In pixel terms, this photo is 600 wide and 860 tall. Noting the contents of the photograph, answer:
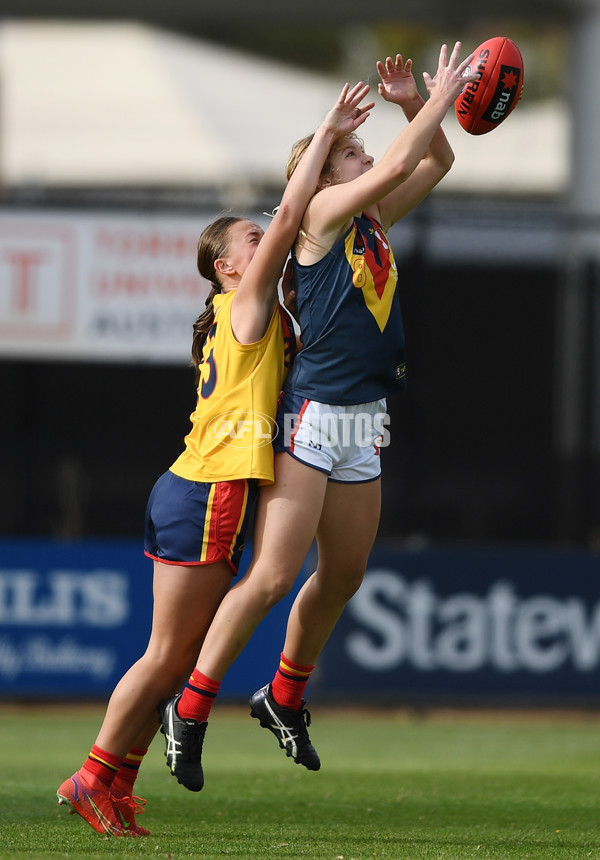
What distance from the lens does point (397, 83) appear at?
475 cm

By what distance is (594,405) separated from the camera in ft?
38.1

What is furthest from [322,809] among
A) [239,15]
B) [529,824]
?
[239,15]

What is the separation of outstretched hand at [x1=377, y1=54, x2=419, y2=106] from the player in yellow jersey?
26 cm

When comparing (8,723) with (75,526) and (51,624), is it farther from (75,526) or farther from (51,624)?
(75,526)

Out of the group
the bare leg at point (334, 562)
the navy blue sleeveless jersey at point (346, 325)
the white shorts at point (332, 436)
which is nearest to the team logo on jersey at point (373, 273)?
the navy blue sleeveless jersey at point (346, 325)

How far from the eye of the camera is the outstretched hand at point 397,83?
4.72 m

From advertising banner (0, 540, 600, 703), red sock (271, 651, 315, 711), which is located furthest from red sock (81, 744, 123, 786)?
advertising banner (0, 540, 600, 703)

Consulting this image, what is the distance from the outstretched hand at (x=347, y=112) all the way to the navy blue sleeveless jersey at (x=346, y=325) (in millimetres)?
342

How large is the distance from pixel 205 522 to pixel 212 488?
0.12 m

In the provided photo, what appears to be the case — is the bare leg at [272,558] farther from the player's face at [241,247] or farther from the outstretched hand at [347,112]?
the outstretched hand at [347,112]

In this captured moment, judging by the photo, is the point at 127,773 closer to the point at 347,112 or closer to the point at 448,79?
the point at 347,112

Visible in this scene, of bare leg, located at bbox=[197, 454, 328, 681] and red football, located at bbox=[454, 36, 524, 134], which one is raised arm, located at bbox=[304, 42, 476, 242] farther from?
bare leg, located at bbox=[197, 454, 328, 681]

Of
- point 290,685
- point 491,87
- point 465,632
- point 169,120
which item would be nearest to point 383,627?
point 465,632

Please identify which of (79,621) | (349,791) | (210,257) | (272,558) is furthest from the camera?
(79,621)
